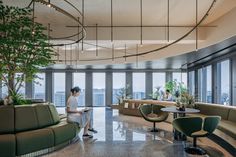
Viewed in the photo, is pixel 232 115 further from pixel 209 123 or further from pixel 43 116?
pixel 43 116

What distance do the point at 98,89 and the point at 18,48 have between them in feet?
39.5

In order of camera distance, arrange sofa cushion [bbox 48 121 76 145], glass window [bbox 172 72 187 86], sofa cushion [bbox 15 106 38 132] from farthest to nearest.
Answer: glass window [bbox 172 72 187 86]
sofa cushion [bbox 48 121 76 145]
sofa cushion [bbox 15 106 38 132]

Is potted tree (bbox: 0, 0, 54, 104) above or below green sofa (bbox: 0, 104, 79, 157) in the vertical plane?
above

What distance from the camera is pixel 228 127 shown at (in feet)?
17.6

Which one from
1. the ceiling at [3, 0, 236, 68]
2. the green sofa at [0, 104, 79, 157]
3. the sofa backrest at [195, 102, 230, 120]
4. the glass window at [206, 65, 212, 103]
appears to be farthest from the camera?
the glass window at [206, 65, 212, 103]

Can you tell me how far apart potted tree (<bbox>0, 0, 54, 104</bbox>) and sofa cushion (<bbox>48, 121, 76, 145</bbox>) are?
118 cm

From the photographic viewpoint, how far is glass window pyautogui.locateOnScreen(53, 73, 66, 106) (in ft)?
56.0

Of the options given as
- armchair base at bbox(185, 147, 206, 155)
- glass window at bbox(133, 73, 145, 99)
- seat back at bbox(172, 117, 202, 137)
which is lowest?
armchair base at bbox(185, 147, 206, 155)

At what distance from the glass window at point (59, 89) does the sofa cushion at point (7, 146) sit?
42.3 feet

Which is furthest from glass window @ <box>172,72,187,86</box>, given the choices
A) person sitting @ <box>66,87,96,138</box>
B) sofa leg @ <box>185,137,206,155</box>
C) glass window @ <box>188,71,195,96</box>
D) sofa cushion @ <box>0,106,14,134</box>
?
sofa cushion @ <box>0,106,14,134</box>

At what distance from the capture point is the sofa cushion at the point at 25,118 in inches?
185

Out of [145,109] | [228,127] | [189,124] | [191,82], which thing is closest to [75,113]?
[145,109]

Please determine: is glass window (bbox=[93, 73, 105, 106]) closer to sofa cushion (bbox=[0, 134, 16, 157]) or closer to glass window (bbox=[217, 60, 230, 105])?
glass window (bbox=[217, 60, 230, 105])

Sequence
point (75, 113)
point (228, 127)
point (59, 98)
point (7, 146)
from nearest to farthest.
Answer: point (7, 146) → point (228, 127) → point (75, 113) → point (59, 98)
